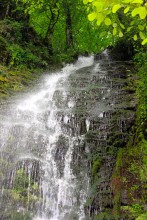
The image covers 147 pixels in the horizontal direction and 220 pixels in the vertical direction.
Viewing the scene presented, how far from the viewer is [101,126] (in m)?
9.96

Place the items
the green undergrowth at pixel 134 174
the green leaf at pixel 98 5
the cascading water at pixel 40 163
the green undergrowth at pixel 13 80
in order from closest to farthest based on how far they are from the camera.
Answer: the green leaf at pixel 98 5, the green undergrowth at pixel 134 174, the cascading water at pixel 40 163, the green undergrowth at pixel 13 80

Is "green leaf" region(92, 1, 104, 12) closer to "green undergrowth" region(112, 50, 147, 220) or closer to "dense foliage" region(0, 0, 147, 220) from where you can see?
"dense foliage" region(0, 0, 147, 220)

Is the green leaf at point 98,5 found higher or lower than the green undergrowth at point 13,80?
lower

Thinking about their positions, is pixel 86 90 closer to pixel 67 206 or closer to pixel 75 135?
pixel 75 135

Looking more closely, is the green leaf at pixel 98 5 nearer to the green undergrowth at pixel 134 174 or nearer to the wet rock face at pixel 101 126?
the green undergrowth at pixel 134 174

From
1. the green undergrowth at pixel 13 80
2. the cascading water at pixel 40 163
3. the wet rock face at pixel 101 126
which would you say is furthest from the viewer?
the green undergrowth at pixel 13 80

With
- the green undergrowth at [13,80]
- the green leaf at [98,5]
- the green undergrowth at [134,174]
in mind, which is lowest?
the green undergrowth at [134,174]

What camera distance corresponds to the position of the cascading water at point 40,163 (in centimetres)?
803

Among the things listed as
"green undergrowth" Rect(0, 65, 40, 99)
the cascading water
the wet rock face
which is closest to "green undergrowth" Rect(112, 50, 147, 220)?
the wet rock face

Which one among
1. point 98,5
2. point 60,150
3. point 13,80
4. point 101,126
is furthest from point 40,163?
point 98,5

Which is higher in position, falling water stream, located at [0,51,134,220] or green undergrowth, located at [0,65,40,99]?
green undergrowth, located at [0,65,40,99]

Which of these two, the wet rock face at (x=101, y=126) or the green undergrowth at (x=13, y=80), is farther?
the green undergrowth at (x=13, y=80)

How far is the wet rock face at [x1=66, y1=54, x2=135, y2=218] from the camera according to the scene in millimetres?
8195

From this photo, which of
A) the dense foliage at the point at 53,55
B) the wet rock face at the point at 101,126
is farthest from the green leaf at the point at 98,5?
the wet rock face at the point at 101,126
